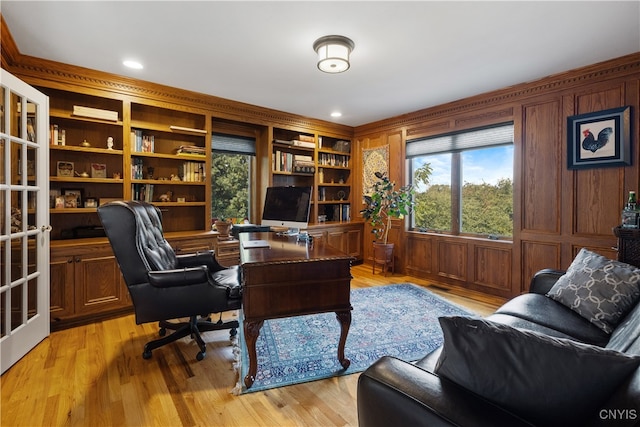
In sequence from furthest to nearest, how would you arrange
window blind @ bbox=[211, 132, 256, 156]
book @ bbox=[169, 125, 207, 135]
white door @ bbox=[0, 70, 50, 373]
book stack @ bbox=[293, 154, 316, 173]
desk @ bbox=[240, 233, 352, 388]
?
book stack @ bbox=[293, 154, 316, 173]
window blind @ bbox=[211, 132, 256, 156]
book @ bbox=[169, 125, 207, 135]
white door @ bbox=[0, 70, 50, 373]
desk @ bbox=[240, 233, 352, 388]

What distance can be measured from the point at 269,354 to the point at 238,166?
2940 mm

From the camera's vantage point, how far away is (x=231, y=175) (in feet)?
14.5

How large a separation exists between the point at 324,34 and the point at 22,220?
2677mm

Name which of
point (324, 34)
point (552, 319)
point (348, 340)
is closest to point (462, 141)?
point (324, 34)

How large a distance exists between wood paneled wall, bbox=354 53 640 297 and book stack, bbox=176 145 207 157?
3048 millimetres

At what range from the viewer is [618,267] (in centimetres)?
181

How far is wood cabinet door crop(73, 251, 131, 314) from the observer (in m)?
2.75

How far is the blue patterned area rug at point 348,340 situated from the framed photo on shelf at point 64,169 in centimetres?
236

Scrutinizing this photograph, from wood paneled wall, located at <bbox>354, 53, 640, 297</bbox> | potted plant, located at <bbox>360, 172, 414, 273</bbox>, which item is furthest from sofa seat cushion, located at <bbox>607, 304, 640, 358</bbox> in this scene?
potted plant, located at <bbox>360, 172, 414, 273</bbox>

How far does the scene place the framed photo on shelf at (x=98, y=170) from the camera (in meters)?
3.20

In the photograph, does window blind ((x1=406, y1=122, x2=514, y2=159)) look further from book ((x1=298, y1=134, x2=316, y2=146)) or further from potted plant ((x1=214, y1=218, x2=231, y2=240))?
potted plant ((x1=214, y1=218, x2=231, y2=240))

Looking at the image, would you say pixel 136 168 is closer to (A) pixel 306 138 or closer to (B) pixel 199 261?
(B) pixel 199 261

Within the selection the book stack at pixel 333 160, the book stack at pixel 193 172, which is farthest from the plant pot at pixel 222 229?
the book stack at pixel 333 160

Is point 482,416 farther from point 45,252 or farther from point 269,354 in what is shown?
point 45,252
